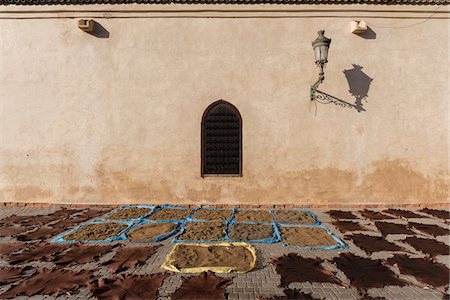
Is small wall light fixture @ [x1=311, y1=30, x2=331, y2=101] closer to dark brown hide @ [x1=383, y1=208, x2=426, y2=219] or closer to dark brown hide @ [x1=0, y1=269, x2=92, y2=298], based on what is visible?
dark brown hide @ [x1=383, y1=208, x2=426, y2=219]

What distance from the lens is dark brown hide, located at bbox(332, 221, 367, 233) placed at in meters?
4.86

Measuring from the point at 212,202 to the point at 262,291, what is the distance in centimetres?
378

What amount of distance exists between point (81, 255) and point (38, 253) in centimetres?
70

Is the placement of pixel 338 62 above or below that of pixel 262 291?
above

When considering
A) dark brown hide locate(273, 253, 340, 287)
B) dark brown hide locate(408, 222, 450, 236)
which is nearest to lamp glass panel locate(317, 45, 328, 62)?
dark brown hide locate(408, 222, 450, 236)

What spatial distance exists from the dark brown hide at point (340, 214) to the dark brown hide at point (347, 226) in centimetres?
37

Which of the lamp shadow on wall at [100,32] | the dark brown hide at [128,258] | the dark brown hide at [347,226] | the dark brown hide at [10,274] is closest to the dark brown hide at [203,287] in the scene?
the dark brown hide at [128,258]

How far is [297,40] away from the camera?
21.5ft

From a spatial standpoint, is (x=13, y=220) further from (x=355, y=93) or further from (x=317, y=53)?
(x=355, y=93)

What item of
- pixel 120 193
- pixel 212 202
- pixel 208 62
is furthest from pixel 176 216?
pixel 208 62

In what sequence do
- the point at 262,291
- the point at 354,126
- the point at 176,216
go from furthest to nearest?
the point at 354,126 < the point at 176,216 < the point at 262,291

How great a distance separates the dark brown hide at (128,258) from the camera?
3.41 metres

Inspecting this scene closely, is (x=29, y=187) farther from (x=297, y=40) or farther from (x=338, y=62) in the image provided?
(x=338, y=62)

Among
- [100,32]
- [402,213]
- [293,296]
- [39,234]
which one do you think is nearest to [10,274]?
[39,234]
